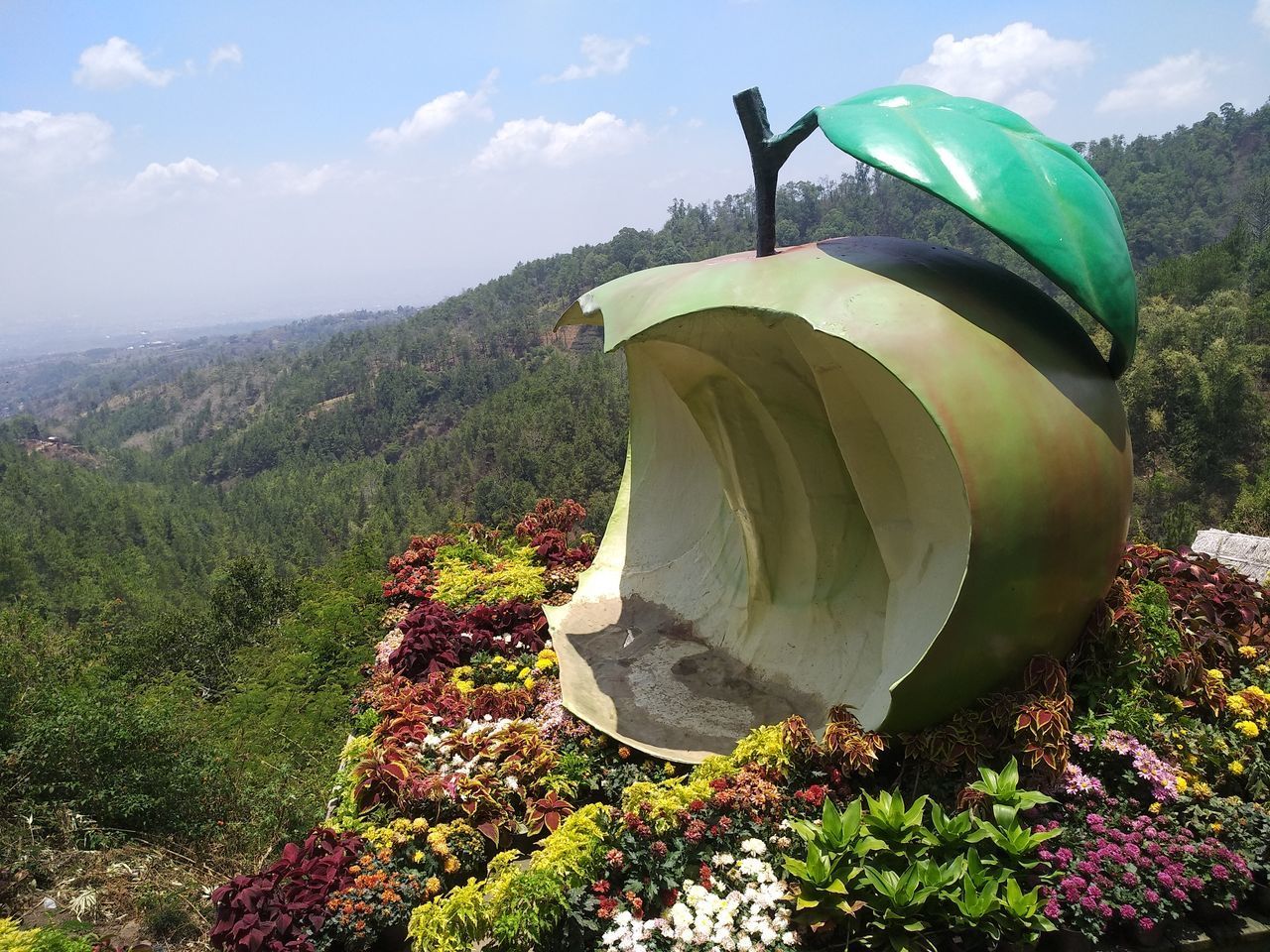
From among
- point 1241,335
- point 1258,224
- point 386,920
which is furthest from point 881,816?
point 1258,224

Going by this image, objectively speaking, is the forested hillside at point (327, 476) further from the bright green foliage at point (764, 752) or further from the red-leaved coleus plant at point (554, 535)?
the bright green foliage at point (764, 752)

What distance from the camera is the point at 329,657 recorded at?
7.95 m

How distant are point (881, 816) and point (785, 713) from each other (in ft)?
5.14

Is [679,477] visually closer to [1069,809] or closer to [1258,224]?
[1069,809]

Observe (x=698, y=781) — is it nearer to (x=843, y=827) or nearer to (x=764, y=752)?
(x=764, y=752)

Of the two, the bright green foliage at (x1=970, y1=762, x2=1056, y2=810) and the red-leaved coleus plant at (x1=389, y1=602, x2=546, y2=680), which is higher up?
the bright green foliage at (x1=970, y1=762, x2=1056, y2=810)

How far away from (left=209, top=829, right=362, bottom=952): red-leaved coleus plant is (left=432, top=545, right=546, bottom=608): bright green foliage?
3240 mm

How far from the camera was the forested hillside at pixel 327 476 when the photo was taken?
19.6 feet

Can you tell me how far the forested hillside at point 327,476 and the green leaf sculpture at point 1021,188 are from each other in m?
4.81

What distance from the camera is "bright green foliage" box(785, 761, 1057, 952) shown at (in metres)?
3.14

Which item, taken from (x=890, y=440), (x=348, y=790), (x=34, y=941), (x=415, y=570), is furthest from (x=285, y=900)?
(x=415, y=570)

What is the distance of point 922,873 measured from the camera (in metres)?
3.22

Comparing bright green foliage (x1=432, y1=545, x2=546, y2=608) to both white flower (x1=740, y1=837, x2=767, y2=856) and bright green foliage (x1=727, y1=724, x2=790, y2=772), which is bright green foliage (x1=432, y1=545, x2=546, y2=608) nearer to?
bright green foliage (x1=727, y1=724, x2=790, y2=772)

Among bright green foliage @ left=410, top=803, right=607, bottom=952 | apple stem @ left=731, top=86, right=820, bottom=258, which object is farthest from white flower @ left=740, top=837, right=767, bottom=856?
apple stem @ left=731, top=86, right=820, bottom=258
